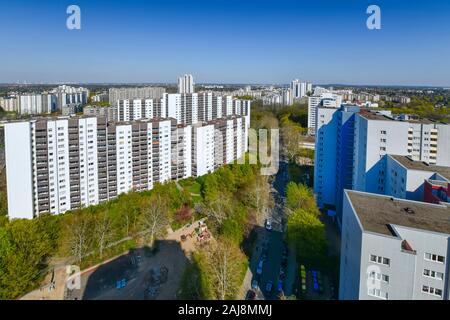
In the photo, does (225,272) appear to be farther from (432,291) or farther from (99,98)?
(99,98)

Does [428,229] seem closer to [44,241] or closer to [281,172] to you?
[44,241]

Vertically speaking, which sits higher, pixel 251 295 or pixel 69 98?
pixel 69 98

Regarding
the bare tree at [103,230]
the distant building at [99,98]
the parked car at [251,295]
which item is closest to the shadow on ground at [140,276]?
the bare tree at [103,230]

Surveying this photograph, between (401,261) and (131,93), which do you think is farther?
(131,93)

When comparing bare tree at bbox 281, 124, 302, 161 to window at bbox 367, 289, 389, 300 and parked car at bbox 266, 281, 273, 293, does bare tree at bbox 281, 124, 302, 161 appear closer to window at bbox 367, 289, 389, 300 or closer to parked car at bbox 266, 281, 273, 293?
parked car at bbox 266, 281, 273, 293

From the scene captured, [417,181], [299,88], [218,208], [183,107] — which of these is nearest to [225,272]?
[218,208]

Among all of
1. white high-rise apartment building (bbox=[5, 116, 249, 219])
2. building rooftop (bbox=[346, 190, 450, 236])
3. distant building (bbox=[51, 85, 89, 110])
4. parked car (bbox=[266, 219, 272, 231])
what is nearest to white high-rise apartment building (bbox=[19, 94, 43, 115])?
distant building (bbox=[51, 85, 89, 110])

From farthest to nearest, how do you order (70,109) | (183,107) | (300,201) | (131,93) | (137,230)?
(131,93) → (70,109) → (183,107) → (300,201) → (137,230)
